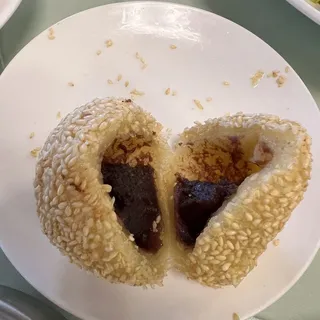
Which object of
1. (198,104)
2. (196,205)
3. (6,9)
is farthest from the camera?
(198,104)

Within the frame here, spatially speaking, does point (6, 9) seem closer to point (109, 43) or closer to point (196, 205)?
point (109, 43)

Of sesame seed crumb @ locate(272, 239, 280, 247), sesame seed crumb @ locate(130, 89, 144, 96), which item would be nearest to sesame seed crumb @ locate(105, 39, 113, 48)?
sesame seed crumb @ locate(130, 89, 144, 96)

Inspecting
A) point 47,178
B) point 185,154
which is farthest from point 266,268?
point 47,178

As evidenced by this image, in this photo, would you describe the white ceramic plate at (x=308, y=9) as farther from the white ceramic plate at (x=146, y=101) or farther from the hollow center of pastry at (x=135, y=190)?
the hollow center of pastry at (x=135, y=190)

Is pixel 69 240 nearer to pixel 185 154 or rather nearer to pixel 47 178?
pixel 47 178

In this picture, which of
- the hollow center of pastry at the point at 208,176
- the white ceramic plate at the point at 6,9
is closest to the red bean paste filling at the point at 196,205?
the hollow center of pastry at the point at 208,176

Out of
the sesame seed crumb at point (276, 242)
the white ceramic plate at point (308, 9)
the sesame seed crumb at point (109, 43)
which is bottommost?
the sesame seed crumb at point (276, 242)

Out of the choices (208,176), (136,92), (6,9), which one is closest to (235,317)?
(208,176)
